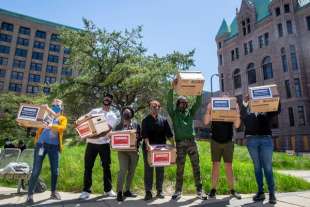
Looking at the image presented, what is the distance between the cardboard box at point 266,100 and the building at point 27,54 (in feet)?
213

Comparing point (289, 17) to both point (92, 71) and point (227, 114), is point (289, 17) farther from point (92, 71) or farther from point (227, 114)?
point (227, 114)

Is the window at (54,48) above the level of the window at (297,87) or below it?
above

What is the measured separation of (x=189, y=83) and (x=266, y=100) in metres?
1.68

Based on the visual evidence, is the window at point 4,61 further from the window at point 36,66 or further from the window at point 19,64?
the window at point 36,66

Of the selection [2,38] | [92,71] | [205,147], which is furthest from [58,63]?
[205,147]

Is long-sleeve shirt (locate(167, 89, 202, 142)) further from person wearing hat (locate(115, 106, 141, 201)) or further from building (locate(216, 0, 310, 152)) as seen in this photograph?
building (locate(216, 0, 310, 152))

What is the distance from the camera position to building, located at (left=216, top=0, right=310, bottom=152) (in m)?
38.5

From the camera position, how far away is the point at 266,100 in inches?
229

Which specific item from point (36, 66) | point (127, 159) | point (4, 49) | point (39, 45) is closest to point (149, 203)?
point (127, 159)

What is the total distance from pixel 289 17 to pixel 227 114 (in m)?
41.9

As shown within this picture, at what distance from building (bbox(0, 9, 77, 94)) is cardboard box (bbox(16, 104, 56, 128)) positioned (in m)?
63.0

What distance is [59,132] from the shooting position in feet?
20.2

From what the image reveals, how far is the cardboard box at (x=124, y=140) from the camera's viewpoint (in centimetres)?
584

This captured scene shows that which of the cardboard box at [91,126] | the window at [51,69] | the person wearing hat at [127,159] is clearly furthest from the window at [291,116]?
the window at [51,69]
